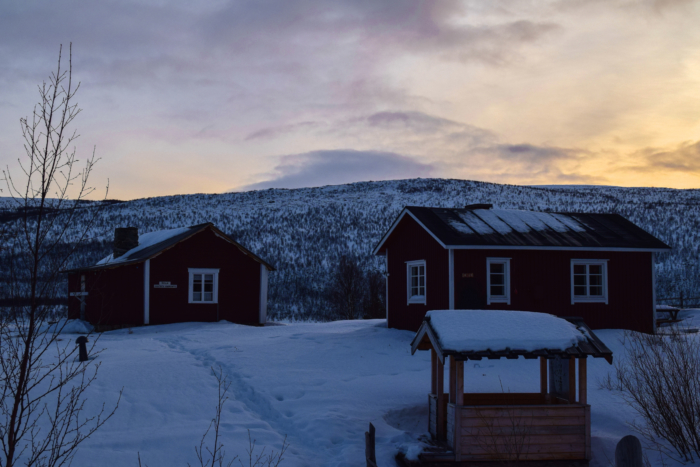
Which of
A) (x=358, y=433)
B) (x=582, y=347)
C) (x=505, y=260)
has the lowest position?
(x=358, y=433)

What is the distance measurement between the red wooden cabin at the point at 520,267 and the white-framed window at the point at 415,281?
0.11ft

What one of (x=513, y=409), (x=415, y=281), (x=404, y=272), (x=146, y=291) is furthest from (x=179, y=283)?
(x=513, y=409)

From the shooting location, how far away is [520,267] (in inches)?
712

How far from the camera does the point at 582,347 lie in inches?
333

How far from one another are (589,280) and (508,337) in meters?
→ 12.1

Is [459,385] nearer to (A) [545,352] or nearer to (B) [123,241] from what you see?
(A) [545,352]

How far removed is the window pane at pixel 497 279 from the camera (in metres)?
18.0

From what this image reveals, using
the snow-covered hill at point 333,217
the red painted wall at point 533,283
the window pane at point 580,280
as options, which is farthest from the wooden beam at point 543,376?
the snow-covered hill at point 333,217

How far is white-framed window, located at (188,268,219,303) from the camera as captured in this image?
24.7 metres

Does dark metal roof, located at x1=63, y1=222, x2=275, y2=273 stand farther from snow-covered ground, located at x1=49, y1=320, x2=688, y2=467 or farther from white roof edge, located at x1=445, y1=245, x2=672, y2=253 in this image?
white roof edge, located at x1=445, y1=245, x2=672, y2=253

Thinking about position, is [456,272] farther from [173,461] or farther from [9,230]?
[9,230]

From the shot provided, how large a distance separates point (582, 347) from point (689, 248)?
62.4m

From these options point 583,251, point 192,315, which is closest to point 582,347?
point 583,251

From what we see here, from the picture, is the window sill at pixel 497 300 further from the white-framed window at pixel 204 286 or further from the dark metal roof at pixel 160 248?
the white-framed window at pixel 204 286
